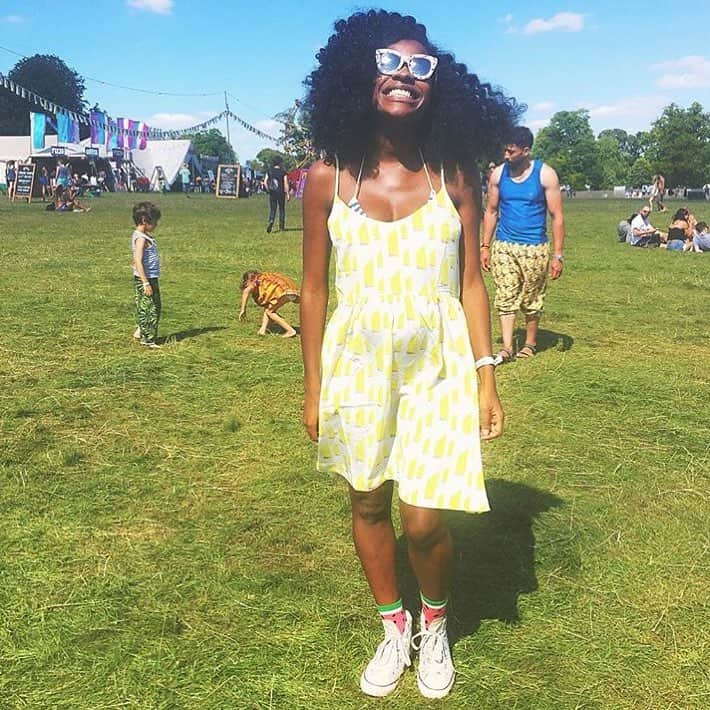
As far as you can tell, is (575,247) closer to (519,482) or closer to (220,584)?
(519,482)

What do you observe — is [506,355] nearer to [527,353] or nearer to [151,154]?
[527,353]

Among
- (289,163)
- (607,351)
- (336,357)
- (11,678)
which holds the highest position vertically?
(289,163)

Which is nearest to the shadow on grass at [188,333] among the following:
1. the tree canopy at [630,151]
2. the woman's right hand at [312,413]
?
the woman's right hand at [312,413]

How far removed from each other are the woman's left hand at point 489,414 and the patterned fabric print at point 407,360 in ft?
0.70

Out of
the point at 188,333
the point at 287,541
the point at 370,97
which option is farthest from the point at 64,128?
the point at 370,97

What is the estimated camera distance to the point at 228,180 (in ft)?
154

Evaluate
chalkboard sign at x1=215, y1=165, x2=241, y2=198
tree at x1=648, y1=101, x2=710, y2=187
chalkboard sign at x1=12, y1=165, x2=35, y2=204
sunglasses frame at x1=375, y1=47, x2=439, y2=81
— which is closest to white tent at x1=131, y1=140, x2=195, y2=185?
chalkboard sign at x1=215, y1=165, x2=241, y2=198

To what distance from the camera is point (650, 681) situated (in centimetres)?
280

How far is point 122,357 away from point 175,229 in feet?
50.3

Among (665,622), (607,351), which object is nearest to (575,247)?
(607,351)

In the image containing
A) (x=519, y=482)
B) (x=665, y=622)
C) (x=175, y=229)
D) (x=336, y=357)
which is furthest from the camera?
(x=175, y=229)

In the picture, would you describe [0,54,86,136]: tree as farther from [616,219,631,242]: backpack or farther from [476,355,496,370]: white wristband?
[476,355,496,370]: white wristband

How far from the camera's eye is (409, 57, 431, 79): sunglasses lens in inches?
99.6

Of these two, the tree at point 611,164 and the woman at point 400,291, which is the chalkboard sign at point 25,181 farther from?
the tree at point 611,164
